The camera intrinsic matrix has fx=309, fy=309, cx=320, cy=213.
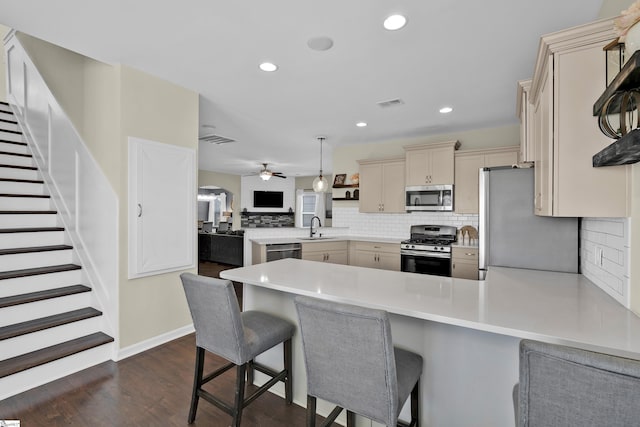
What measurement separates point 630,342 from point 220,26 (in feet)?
8.86

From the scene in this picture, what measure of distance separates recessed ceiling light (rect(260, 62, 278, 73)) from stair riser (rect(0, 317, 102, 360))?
8.90 feet

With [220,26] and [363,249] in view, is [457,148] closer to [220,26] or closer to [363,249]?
[363,249]

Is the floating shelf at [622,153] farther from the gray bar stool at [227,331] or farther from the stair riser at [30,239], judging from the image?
the stair riser at [30,239]

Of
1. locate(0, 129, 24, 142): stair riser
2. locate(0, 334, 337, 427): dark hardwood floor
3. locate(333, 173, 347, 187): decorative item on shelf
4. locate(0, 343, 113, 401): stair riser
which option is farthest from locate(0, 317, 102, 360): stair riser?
locate(333, 173, 347, 187): decorative item on shelf

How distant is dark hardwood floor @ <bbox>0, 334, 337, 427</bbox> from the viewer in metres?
1.96

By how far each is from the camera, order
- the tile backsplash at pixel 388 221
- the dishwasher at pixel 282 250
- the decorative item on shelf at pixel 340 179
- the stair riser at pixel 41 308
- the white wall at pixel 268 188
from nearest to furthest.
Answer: the stair riser at pixel 41 308 → the dishwasher at pixel 282 250 → the tile backsplash at pixel 388 221 → the decorative item on shelf at pixel 340 179 → the white wall at pixel 268 188

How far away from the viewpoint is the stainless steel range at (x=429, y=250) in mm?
4371

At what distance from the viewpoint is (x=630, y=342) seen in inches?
42.5

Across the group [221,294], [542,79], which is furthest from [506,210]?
[221,294]

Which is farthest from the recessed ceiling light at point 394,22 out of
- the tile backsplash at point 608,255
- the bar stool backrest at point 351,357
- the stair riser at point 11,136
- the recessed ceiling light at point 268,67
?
→ the stair riser at point 11,136

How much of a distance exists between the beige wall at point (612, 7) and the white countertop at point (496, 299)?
4.71ft

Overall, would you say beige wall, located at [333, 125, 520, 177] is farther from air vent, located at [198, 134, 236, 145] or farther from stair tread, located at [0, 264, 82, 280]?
stair tread, located at [0, 264, 82, 280]

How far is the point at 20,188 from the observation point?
3383mm

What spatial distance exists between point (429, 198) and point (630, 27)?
390 cm
